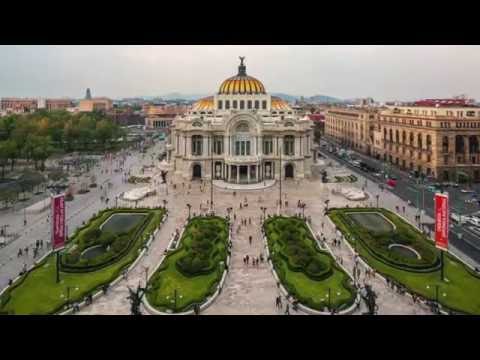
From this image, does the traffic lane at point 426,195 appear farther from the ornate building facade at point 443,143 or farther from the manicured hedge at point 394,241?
the manicured hedge at point 394,241

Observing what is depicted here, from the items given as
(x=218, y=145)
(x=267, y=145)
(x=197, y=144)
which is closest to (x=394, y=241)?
(x=267, y=145)

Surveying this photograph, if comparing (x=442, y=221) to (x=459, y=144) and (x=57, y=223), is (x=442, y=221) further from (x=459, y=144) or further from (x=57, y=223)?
(x=459, y=144)

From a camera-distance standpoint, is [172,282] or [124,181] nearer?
[172,282]

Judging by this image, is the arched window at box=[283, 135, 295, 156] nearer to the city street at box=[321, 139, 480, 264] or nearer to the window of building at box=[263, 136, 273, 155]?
the window of building at box=[263, 136, 273, 155]

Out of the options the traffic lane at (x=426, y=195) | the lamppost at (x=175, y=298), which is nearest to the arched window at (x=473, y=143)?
the traffic lane at (x=426, y=195)

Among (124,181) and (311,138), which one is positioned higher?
(311,138)

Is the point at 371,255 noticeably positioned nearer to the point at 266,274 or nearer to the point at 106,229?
the point at 266,274
